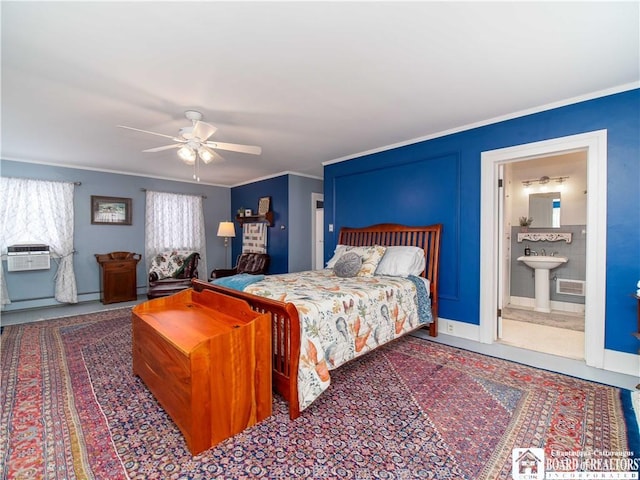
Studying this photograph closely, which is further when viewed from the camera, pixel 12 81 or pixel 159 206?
pixel 159 206

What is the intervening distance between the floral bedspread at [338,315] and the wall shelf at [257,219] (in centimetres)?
283

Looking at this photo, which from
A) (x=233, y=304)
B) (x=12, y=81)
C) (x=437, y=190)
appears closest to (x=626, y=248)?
(x=437, y=190)

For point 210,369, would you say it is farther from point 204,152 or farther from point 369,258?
point 369,258

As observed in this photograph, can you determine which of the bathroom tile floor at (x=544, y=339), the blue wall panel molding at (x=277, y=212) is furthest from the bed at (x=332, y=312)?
the blue wall panel molding at (x=277, y=212)

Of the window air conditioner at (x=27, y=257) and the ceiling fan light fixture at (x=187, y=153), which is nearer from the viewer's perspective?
the ceiling fan light fixture at (x=187, y=153)

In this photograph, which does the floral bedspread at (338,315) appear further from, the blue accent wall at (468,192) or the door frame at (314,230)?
the door frame at (314,230)

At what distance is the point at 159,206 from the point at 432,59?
5.82 metres

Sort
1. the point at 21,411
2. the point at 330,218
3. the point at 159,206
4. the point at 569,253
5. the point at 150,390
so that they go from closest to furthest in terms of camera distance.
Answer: the point at 21,411
the point at 150,390
the point at 569,253
the point at 330,218
the point at 159,206

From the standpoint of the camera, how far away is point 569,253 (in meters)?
4.58

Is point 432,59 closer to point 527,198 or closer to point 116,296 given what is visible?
point 527,198

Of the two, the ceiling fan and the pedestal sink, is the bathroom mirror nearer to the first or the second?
the pedestal sink

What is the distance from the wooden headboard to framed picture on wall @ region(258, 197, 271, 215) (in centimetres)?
203

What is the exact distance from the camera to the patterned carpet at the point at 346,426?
1.56 m

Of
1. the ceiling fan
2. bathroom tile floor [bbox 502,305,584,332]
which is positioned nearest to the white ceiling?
the ceiling fan
